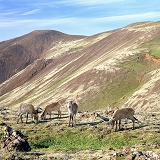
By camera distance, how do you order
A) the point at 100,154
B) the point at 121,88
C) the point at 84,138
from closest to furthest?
the point at 100,154
the point at 84,138
the point at 121,88

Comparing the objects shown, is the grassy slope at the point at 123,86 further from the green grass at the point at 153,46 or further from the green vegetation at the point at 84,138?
the green vegetation at the point at 84,138

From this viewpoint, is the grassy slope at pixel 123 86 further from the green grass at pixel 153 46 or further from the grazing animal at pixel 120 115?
the grazing animal at pixel 120 115

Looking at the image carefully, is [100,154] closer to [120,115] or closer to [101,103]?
[120,115]

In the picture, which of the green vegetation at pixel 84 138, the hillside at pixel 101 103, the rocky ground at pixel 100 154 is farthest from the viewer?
the green vegetation at pixel 84 138

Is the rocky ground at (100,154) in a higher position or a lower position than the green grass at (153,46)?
lower

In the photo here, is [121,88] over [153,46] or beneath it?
beneath

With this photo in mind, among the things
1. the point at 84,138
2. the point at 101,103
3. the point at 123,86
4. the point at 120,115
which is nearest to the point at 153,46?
the point at 123,86

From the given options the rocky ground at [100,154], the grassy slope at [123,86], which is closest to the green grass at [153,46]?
the grassy slope at [123,86]

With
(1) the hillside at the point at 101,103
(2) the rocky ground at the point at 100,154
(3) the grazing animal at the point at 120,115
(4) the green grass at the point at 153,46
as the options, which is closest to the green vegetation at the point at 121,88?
(1) the hillside at the point at 101,103

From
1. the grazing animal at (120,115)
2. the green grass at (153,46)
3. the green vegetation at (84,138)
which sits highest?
the green grass at (153,46)

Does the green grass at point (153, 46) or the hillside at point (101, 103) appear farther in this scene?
the green grass at point (153, 46)

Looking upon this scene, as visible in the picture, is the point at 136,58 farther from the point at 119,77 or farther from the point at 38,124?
the point at 38,124

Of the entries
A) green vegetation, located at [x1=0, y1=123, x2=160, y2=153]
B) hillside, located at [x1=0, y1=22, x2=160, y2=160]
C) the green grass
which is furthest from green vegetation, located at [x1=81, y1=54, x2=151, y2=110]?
green vegetation, located at [x1=0, y1=123, x2=160, y2=153]

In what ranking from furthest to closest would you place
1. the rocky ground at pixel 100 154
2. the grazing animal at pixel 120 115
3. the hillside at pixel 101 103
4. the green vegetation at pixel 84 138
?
1. the grazing animal at pixel 120 115
2. the green vegetation at pixel 84 138
3. the hillside at pixel 101 103
4. the rocky ground at pixel 100 154
